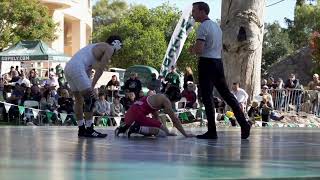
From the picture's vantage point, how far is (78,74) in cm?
978

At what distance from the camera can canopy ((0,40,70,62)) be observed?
27.8 metres

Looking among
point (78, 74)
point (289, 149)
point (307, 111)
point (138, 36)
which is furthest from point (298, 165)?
point (138, 36)

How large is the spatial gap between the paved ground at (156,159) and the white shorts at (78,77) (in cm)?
79

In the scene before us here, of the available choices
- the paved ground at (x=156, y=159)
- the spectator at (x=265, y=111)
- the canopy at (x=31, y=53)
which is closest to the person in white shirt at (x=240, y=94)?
the spectator at (x=265, y=111)

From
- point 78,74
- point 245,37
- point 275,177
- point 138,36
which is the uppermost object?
point 138,36

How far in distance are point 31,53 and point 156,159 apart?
862 inches

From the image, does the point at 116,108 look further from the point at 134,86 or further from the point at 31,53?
the point at 31,53

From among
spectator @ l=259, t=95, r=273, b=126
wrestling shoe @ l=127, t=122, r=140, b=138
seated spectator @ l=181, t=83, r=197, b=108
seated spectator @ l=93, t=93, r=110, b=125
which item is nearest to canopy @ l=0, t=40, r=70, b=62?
seated spectator @ l=181, t=83, r=197, b=108

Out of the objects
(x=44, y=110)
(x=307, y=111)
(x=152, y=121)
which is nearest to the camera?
(x=152, y=121)

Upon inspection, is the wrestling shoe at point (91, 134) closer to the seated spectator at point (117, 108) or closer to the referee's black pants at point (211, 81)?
the referee's black pants at point (211, 81)

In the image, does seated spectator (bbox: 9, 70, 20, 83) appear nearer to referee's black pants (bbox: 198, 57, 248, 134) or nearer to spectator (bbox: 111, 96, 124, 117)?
spectator (bbox: 111, 96, 124, 117)

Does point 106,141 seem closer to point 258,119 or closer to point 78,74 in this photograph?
point 78,74

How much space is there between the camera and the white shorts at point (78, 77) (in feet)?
32.0

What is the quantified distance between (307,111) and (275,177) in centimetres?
1828
